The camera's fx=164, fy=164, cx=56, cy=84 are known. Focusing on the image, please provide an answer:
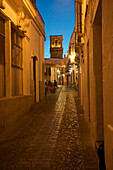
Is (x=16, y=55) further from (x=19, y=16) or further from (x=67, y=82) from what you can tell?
(x=67, y=82)

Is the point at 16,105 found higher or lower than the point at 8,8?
lower

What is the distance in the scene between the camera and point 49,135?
16.5 feet

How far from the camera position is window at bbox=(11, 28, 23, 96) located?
7.05 meters

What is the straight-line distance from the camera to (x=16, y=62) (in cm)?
743

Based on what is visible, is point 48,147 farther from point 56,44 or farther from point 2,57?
point 56,44

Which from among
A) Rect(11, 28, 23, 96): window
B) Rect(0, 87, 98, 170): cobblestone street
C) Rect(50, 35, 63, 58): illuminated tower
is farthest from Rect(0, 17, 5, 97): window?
Rect(50, 35, 63, 58): illuminated tower

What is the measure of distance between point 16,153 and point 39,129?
6.16ft

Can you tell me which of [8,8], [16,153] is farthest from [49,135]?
[8,8]

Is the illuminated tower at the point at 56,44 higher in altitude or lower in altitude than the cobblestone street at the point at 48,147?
higher

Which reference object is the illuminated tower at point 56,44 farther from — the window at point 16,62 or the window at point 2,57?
the window at point 2,57

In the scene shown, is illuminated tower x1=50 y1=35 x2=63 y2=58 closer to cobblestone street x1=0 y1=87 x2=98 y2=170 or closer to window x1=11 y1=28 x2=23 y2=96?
window x1=11 y1=28 x2=23 y2=96

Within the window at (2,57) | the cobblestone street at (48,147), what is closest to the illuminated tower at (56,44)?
the window at (2,57)

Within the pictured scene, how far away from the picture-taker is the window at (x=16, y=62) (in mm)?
7047

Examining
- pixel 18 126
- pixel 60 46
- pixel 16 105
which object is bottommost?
pixel 18 126
